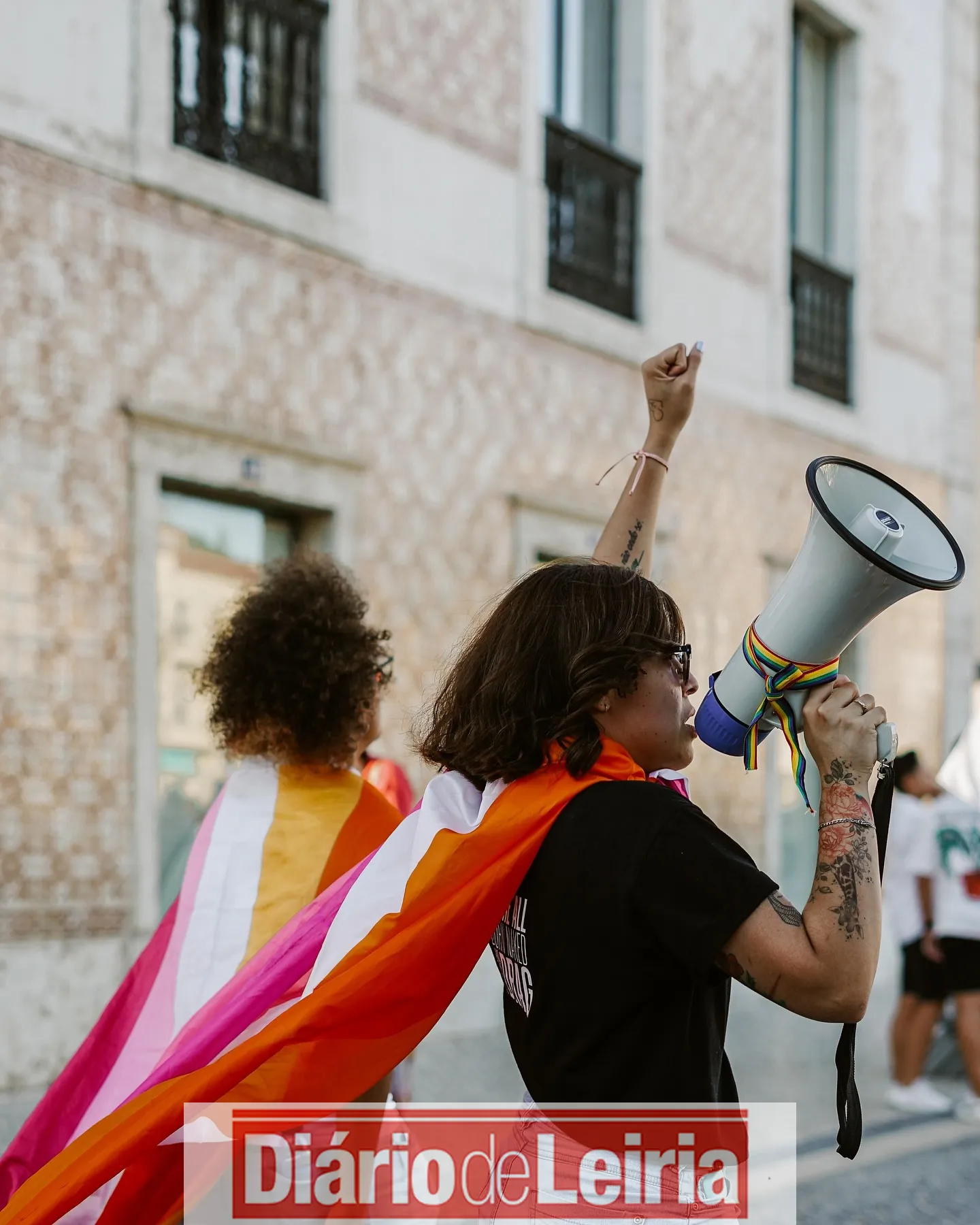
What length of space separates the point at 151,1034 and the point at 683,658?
4.99 feet

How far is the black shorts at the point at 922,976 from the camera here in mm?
7785

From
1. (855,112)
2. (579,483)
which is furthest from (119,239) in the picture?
(855,112)

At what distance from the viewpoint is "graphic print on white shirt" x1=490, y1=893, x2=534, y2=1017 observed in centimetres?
226

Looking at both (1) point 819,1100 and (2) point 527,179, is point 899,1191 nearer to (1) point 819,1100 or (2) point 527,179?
(1) point 819,1100

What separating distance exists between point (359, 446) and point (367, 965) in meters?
6.85

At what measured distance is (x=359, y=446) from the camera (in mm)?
9008

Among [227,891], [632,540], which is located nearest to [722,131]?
[632,540]

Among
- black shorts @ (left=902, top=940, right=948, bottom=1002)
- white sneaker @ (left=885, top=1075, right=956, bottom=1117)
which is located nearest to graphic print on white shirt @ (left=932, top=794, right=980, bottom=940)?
black shorts @ (left=902, top=940, right=948, bottom=1002)

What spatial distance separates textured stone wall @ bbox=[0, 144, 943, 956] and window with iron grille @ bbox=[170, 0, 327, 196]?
1.48ft

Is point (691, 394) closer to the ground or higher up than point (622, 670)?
higher up

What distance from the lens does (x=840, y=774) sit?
2170 millimetres

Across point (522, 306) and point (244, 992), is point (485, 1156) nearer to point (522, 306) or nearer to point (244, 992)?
point (244, 992)

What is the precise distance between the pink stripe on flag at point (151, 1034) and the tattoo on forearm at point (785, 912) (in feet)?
5.18

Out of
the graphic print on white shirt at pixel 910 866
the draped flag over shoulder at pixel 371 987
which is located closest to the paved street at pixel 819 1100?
the graphic print on white shirt at pixel 910 866
